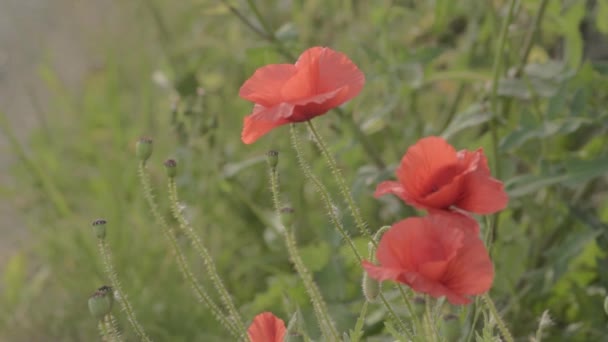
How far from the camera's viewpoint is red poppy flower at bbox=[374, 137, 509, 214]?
890 millimetres

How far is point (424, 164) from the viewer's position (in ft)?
2.95

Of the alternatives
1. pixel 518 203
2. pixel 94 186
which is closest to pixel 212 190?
pixel 94 186

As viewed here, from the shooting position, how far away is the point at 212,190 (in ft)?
7.09

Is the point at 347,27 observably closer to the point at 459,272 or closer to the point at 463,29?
the point at 463,29

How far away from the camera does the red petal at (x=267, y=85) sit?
99 cm

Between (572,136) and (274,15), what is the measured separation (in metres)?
1.21

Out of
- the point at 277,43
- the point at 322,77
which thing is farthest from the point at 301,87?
the point at 277,43

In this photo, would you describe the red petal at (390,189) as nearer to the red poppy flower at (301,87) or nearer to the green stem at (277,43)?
the red poppy flower at (301,87)

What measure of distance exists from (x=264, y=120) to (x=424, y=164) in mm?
160

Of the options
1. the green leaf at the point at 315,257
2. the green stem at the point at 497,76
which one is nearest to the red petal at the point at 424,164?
the green stem at the point at 497,76

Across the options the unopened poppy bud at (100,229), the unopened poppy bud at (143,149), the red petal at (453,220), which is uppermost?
the unopened poppy bud at (143,149)

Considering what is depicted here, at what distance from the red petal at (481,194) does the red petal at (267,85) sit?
0.67ft

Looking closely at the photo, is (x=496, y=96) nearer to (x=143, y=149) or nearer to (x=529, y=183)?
(x=529, y=183)

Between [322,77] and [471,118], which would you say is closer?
[322,77]
